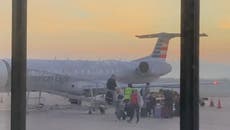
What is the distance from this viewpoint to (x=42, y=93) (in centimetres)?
334

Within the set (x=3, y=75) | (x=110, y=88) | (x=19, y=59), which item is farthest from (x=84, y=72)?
(x=3, y=75)

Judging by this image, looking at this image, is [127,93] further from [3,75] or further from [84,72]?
[3,75]

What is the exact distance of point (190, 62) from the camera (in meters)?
2.96

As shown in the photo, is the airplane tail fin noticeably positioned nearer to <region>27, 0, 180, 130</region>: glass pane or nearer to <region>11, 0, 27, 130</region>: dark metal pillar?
<region>27, 0, 180, 130</region>: glass pane

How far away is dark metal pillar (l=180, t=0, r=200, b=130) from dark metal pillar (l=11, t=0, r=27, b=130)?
1012mm

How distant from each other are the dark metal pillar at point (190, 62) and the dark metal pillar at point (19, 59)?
1.01 m

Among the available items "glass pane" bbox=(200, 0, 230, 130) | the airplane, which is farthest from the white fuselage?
"glass pane" bbox=(200, 0, 230, 130)

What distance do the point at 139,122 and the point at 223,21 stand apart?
77 cm

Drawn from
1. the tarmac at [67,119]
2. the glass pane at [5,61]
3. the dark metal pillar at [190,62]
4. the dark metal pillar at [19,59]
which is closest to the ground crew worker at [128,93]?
the tarmac at [67,119]

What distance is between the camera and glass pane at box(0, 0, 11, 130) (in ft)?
11.1

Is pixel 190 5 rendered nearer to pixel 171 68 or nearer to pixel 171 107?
pixel 171 68

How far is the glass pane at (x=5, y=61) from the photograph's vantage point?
338cm

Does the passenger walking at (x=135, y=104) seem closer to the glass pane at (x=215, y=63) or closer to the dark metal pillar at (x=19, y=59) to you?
the glass pane at (x=215, y=63)

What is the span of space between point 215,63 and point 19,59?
1.20m
